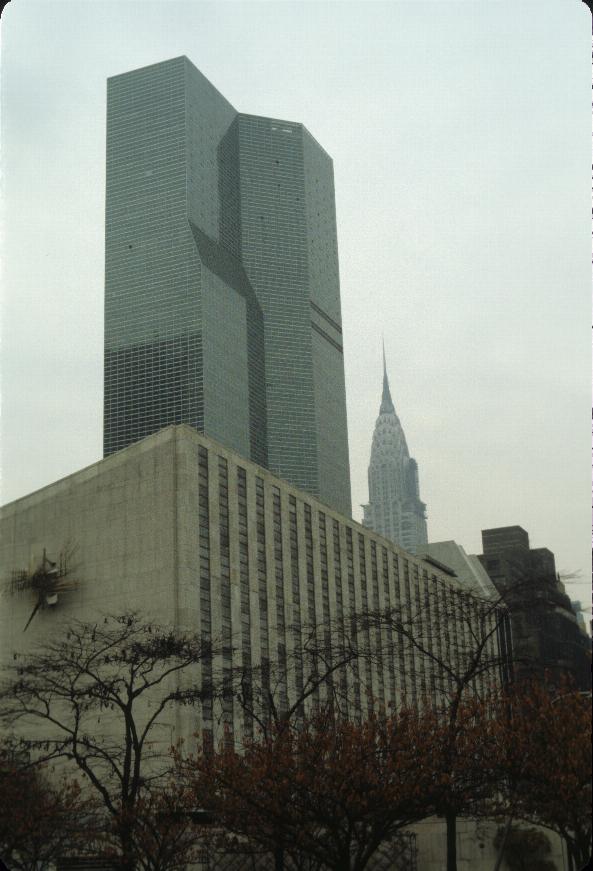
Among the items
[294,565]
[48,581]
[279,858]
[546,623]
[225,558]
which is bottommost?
[279,858]

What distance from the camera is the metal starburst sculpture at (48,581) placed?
316 feet

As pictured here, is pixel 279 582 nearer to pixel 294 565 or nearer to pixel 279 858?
pixel 294 565

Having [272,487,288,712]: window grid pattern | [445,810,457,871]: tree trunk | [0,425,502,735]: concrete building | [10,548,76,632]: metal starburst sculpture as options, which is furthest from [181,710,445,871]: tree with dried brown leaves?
[10,548,76,632]: metal starburst sculpture

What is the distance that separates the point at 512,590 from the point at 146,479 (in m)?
56.0

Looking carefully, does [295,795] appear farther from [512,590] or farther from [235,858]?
[235,858]

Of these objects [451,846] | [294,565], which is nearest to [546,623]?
[294,565]

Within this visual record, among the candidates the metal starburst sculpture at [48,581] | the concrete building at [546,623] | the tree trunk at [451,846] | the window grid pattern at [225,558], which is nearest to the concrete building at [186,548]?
the window grid pattern at [225,558]

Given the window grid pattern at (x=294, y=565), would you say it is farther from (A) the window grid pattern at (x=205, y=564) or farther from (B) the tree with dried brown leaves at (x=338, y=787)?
(B) the tree with dried brown leaves at (x=338, y=787)

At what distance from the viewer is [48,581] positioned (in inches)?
3816

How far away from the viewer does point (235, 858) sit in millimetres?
67312

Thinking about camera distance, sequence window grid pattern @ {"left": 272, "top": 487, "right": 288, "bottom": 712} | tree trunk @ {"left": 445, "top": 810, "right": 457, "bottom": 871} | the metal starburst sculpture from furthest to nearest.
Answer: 1. window grid pattern @ {"left": 272, "top": 487, "right": 288, "bottom": 712}
2. the metal starburst sculpture
3. tree trunk @ {"left": 445, "top": 810, "right": 457, "bottom": 871}

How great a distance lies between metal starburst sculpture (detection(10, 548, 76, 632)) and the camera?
96188mm

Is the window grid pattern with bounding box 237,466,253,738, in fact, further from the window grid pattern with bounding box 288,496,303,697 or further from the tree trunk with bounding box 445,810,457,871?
the tree trunk with bounding box 445,810,457,871

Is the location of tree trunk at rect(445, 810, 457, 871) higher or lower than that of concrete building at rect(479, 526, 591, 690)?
lower
